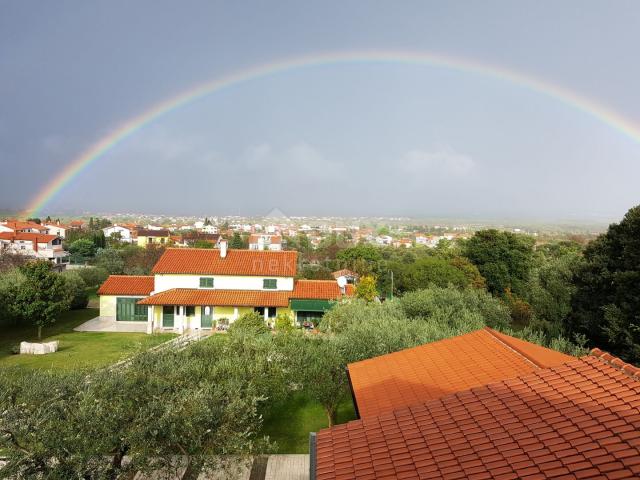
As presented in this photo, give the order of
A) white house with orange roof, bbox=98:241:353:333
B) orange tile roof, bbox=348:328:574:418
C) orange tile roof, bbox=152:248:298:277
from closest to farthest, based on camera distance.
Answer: orange tile roof, bbox=348:328:574:418 < white house with orange roof, bbox=98:241:353:333 < orange tile roof, bbox=152:248:298:277

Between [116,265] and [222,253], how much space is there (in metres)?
27.6

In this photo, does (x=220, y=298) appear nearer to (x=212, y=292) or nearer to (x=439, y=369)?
(x=212, y=292)

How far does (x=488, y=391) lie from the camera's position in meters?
7.71

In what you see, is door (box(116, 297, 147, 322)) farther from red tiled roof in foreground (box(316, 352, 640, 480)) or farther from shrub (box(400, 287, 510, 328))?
red tiled roof in foreground (box(316, 352, 640, 480))

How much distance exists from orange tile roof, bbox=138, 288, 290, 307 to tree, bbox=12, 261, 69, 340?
547 centimetres

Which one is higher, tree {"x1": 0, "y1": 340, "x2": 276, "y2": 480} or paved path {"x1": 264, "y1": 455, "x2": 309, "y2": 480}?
tree {"x1": 0, "y1": 340, "x2": 276, "y2": 480}

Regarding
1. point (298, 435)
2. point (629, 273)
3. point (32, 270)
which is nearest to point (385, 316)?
point (298, 435)

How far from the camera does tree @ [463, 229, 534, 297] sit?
49.1 metres

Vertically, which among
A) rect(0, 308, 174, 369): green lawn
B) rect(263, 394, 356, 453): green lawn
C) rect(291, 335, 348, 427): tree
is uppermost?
rect(291, 335, 348, 427): tree

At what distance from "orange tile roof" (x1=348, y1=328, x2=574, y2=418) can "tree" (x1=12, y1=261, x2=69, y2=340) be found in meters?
24.4

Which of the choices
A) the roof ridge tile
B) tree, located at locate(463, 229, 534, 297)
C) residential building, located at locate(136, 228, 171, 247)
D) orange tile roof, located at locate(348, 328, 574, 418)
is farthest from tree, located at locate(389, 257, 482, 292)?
residential building, located at locate(136, 228, 171, 247)

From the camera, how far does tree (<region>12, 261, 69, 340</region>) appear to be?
91.6 feet

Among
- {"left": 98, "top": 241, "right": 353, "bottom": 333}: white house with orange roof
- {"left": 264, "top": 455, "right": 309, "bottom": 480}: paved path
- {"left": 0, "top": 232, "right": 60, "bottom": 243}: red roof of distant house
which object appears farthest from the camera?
{"left": 0, "top": 232, "right": 60, "bottom": 243}: red roof of distant house

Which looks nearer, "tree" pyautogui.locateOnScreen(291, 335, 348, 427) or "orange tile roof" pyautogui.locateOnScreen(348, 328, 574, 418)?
"orange tile roof" pyautogui.locateOnScreen(348, 328, 574, 418)
